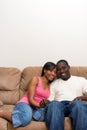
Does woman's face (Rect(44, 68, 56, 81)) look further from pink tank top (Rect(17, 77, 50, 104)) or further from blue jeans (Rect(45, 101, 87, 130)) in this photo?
blue jeans (Rect(45, 101, 87, 130))

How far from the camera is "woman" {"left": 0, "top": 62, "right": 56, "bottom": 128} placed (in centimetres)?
236

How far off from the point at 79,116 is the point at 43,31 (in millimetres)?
1352

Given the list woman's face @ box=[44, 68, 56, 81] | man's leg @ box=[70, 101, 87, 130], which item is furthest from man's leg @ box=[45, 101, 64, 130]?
woman's face @ box=[44, 68, 56, 81]

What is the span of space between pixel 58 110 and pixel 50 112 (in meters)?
0.08

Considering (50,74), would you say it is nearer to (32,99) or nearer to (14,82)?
(32,99)

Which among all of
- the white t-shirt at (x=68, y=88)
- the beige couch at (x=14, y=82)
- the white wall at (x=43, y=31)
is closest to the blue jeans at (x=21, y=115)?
the white t-shirt at (x=68, y=88)

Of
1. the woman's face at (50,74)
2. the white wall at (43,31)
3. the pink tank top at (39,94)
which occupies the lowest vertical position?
the pink tank top at (39,94)

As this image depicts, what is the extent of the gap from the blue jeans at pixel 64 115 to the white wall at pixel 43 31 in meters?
0.94

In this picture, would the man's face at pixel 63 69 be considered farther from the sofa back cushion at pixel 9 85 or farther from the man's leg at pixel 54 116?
the sofa back cushion at pixel 9 85

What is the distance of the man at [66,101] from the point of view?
227 centimetres

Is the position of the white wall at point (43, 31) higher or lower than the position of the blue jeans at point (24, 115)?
higher

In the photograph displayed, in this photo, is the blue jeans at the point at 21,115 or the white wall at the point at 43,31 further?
the white wall at the point at 43,31

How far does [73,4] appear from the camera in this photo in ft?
10.3

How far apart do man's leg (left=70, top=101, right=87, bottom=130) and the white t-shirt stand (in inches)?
13.1
